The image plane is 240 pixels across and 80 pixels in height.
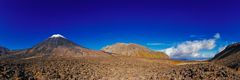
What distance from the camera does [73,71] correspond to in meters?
38.4

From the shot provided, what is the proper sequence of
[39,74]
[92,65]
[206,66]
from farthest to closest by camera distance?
[92,65], [206,66], [39,74]

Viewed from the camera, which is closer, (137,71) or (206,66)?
(206,66)

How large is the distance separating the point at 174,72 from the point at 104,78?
10.8m

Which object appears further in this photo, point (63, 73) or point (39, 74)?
point (63, 73)

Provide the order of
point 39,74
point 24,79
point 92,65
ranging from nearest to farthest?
point 24,79, point 39,74, point 92,65

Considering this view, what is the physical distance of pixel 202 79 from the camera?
36.5 meters

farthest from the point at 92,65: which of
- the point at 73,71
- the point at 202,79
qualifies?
the point at 202,79

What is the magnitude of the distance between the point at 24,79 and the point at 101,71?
1275 cm

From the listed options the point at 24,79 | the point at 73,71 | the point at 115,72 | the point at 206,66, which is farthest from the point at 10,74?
the point at 206,66

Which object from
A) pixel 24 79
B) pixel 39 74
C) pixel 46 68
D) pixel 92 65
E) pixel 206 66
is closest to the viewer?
pixel 24 79

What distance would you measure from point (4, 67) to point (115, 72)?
16291 mm

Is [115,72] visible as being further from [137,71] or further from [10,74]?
[10,74]

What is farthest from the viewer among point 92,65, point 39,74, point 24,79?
point 92,65

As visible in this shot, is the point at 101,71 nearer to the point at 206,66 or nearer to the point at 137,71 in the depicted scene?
the point at 137,71
